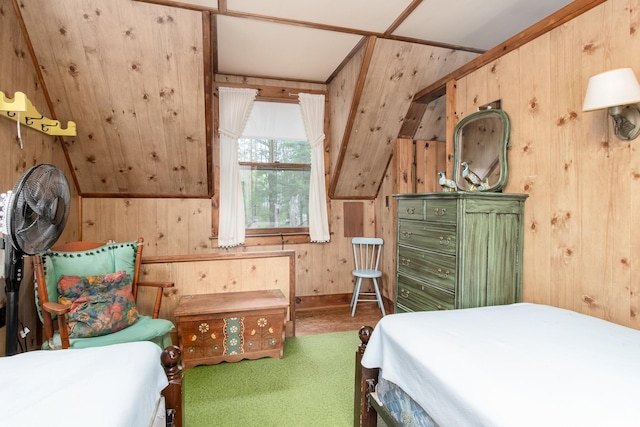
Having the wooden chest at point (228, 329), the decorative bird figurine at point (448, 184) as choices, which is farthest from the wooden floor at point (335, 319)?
the decorative bird figurine at point (448, 184)

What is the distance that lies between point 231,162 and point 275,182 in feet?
1.83

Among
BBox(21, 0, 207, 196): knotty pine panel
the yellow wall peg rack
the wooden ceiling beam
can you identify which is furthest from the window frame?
the yellow wall peg rack

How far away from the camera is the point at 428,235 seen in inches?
83.2

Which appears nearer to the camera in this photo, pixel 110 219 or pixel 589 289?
pixel 589 289

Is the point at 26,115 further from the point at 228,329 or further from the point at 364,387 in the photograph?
the point at 364,387

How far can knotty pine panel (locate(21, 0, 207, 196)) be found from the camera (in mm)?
2281

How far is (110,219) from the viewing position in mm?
3402

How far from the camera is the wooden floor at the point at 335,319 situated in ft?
10.6

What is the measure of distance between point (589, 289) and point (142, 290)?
2921 mm

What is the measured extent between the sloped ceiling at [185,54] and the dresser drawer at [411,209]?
127 centimetres

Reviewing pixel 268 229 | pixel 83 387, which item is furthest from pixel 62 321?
pixel 268 229

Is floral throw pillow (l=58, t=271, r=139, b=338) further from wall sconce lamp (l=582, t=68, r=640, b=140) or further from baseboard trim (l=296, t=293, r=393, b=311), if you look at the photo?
wall sconce lamp (l=582, t=68, r=640, b=140)

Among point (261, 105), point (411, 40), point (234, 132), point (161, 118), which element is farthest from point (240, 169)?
point (411, 40)

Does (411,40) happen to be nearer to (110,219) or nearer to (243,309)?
(243,309)
